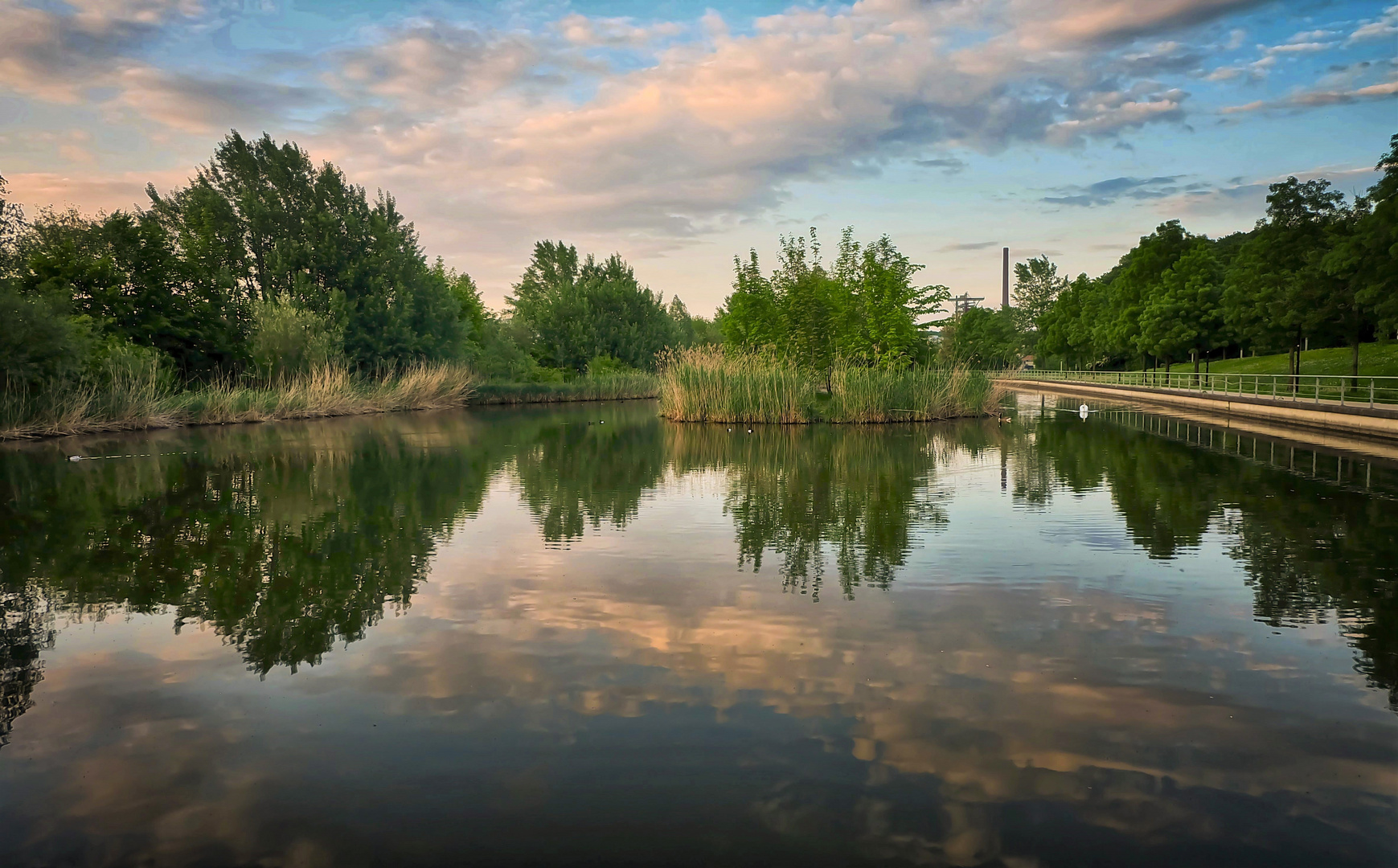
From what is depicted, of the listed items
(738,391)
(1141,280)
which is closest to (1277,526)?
(738,391)

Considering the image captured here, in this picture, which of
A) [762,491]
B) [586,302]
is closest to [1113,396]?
[586,302]

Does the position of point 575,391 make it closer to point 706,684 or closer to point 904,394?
point 904,394

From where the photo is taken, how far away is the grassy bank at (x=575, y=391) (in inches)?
2014

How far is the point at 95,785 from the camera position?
4289 mm

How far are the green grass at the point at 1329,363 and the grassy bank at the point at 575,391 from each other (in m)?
34.2

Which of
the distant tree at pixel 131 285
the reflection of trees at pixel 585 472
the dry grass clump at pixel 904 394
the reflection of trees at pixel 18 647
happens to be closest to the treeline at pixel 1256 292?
the dry grass clump at pixel 904 394

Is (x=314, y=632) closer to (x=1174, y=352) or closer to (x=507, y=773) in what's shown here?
(x=507, y=773)

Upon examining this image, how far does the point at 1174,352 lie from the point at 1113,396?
13.0 metres

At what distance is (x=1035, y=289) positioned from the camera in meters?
117

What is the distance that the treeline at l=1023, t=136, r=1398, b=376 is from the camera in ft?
118

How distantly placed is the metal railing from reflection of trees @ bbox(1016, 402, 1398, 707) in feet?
44.9

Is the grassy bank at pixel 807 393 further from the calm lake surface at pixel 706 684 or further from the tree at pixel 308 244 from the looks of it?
the tree at pixel 308 244

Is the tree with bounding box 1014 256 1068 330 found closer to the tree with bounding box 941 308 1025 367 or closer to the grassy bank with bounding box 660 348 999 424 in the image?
the tree with bounding box 941 308 1025 367

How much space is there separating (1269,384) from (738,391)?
29.3 meters
